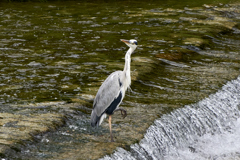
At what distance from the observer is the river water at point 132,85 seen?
21.1 ft

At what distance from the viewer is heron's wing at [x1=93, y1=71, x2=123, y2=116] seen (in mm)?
6277

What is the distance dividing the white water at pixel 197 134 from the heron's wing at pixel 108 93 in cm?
74

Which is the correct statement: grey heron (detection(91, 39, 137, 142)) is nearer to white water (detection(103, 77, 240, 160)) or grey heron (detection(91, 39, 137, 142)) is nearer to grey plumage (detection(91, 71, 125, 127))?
grey plumage (detection(91, 71, 125, 127))

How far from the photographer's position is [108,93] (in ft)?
20.6

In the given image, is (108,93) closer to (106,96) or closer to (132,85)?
(106,96)

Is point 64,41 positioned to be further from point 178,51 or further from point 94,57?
point 178,51

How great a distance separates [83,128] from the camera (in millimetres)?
6734

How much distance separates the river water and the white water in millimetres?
21

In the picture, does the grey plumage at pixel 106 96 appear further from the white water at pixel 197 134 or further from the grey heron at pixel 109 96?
the white water at pixel 197 134

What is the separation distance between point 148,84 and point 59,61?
3.06 m

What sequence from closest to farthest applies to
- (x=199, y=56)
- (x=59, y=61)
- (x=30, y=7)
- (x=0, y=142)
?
(x=0, y=142) < (x=59, y=61) < (x=199, y=56) < (x=30, y=7)

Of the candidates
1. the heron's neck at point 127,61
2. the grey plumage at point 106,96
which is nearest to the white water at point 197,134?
the grey plumage at point 106,96

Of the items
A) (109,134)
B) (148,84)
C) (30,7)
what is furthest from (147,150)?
(30,7)

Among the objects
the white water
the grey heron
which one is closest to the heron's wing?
the grey heron
